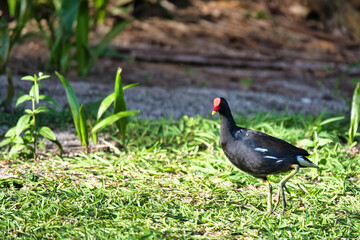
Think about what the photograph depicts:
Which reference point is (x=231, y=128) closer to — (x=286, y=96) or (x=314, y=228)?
(x=314, y=228)

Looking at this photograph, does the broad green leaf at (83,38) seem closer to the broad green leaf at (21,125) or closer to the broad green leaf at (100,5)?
the broad green leaf at (100,5)

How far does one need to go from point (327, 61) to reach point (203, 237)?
5.95 meters

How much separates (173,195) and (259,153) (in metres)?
0.63

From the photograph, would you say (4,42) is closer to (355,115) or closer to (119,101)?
(119,101)

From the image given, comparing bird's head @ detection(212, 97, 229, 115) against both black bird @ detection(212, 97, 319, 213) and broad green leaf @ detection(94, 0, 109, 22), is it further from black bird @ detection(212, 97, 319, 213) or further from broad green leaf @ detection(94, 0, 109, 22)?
broad green leaf @ detection(94, 0, 109, 22)

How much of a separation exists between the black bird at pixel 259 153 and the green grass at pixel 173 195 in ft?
0.89

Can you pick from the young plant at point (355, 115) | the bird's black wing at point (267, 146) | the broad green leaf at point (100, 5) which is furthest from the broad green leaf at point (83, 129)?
the broad green leaf at point (100, 5)

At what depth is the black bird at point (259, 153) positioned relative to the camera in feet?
8.50

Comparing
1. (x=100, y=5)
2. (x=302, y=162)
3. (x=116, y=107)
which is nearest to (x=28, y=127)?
(x=116, y=107)

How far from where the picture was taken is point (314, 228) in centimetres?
252

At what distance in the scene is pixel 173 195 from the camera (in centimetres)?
286

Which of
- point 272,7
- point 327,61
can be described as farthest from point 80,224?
point 272,7

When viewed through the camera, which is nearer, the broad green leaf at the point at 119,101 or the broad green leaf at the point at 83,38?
the broad green leaf at the point at 119,101

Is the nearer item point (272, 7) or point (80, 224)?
point (80, 224)
